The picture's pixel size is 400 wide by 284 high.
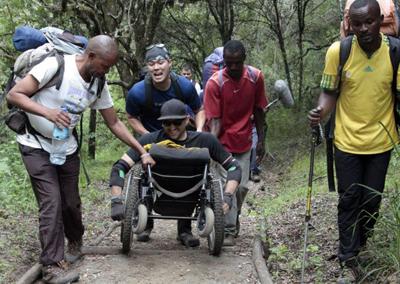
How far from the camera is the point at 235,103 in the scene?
6.05m

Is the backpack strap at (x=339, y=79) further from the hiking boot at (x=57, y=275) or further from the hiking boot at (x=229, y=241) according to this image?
the hiking boot at (x=57, y=275)

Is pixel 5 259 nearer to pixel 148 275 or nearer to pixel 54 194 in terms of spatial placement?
pixel 54 194

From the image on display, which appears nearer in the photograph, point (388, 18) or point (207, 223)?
point (388, 18)

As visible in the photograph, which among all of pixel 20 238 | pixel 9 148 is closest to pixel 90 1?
pixel 9 148

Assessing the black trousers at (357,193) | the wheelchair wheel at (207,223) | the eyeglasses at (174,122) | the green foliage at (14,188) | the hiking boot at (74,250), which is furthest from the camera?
the green foliage at (14,188)

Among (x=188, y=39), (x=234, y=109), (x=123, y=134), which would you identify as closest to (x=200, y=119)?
(x=234, y=109)

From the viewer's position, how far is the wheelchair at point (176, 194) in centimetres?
520

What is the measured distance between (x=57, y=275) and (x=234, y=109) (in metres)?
2.47

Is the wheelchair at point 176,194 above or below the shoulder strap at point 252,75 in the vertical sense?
below

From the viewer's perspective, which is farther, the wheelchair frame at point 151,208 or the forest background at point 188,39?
the forest background at point 188,39

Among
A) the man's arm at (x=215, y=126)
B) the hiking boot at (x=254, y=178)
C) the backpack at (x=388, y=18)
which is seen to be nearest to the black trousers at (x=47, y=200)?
the man's arm at (x=215, y=126)

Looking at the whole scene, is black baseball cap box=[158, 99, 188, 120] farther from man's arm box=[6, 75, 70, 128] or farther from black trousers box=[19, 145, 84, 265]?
black trousers box=[19, 145, 84, 265]

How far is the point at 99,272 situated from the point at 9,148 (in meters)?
5.41

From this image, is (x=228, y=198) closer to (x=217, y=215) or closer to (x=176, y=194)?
(x=217, y=215)
